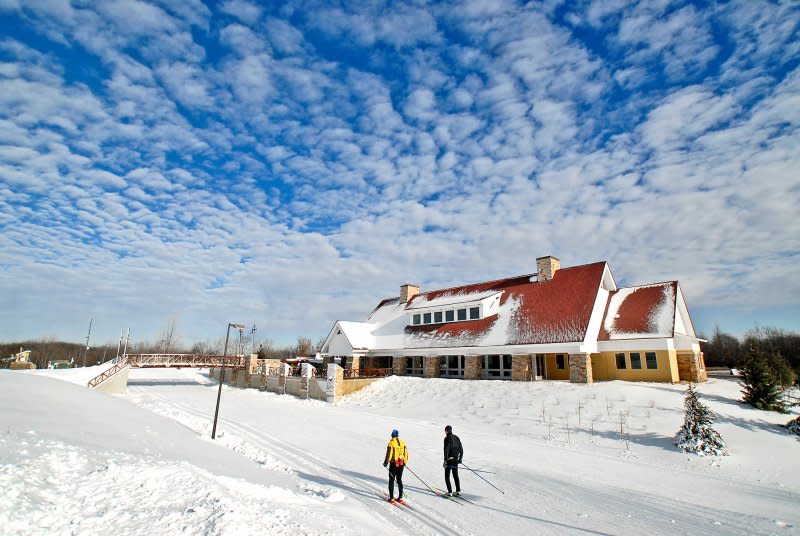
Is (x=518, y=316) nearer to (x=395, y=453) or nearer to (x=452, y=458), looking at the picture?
(x=452, y=458)

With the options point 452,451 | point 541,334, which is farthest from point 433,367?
point 452,451

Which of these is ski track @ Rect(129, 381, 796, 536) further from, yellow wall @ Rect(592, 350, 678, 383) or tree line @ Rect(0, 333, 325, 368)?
tree line @ Rect(0, 333, 325, 368)

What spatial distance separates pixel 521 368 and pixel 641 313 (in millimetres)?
7974

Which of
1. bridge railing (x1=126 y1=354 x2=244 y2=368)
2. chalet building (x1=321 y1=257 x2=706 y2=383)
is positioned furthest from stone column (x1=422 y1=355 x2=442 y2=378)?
bridge railing (x1=126 y1=354 x2=244 y2=368)

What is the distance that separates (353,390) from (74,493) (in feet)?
80.6

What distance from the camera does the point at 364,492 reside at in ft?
33.0

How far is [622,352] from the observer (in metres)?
25.6

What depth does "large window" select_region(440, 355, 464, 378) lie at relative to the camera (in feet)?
102

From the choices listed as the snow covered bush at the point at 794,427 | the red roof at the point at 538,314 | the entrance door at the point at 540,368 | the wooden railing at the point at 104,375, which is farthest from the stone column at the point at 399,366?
the snow covered bush at the point at 794,427

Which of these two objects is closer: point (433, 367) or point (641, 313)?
point (641, 313)

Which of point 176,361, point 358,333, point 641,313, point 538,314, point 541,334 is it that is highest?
point 538,314

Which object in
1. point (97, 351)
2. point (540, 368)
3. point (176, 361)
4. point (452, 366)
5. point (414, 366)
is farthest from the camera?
point (97, 351)

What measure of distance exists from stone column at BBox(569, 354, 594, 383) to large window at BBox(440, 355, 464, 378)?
8.36m

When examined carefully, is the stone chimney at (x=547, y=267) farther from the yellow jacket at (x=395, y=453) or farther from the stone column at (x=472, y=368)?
the yellow jacket at (x=395, y=453)
